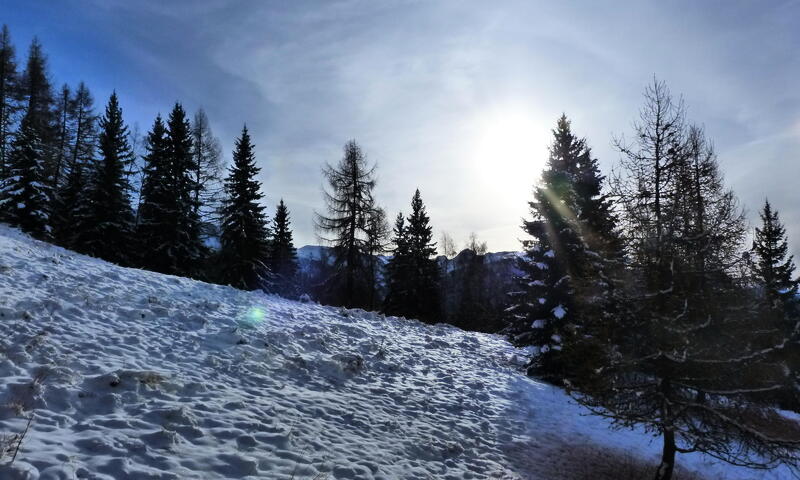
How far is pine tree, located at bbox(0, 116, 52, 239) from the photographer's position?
19133mm

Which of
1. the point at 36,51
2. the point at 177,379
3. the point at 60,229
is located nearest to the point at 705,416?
the point at 177,379

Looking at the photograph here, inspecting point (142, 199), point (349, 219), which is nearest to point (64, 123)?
point (142, 199)

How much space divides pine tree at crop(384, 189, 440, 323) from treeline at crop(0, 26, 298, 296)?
816 cm

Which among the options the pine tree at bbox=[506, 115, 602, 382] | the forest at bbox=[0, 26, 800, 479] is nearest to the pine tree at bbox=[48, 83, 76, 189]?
the forest at bbox=[0, 26, 800, 479]

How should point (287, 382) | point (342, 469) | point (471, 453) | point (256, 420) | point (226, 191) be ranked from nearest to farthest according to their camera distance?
point (342, 469) < point (256, 420) < point (471, 453) < point (287, 382) < point (226, 191)

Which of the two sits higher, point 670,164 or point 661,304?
point 670,164

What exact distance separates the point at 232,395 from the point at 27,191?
2042cm

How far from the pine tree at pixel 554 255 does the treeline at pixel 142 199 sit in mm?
16388

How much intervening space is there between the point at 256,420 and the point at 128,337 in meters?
3.63

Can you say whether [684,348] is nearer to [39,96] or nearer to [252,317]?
[252,317]

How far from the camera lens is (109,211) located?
2278cm

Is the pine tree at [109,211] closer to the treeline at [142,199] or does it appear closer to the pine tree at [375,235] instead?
the treeline at [142,199]

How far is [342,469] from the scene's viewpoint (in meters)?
5.70

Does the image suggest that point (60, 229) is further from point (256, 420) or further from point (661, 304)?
point (661, 304)
